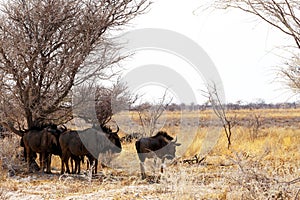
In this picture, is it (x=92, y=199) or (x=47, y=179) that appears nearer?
(x=92, y=199)

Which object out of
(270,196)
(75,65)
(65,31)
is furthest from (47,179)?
(270,196)

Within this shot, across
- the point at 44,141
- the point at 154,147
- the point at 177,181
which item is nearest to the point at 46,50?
the point at 44,141

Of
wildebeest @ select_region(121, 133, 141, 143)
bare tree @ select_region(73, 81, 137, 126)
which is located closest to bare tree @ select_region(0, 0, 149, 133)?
bare tree @ select_region(73, 81, 137, 126)

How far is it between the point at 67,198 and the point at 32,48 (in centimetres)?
625

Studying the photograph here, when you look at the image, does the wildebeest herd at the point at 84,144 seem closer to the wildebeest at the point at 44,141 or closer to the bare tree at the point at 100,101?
the wildebeest at the point at 44,141

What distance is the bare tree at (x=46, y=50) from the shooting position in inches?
527

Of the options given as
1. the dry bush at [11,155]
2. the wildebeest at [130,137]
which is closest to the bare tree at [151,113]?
the wildebeest at [130,137]

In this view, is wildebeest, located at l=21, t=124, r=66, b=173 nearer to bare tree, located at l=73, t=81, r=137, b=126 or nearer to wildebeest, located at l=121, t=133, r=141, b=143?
bare tree, located at l=73, t=81, r=137, b=126

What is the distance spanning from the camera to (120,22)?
14961mm

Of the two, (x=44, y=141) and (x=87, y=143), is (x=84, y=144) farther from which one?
(x=44, y=141)

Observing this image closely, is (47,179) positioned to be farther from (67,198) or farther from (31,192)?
(67,198)

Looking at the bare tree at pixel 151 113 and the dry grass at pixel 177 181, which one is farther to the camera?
the bare tree at pixel 151 113

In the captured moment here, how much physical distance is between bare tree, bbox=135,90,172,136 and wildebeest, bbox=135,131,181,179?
7033 millimetres

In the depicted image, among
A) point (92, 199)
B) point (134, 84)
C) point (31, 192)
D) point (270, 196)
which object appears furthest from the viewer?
point (134, 84)
